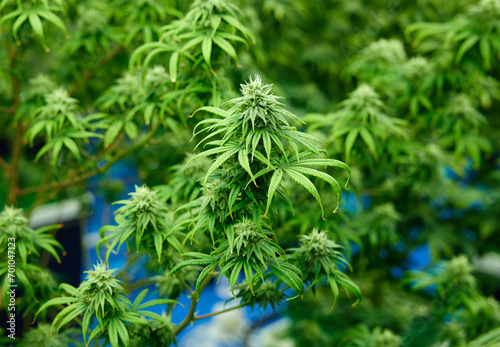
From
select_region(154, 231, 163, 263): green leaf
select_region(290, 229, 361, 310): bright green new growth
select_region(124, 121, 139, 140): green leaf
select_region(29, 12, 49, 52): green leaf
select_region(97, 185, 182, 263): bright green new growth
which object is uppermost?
select_region(29, 12, 49, 52): green leaf

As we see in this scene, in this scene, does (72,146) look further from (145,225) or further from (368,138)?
(368,138)

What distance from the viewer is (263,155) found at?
180 cm

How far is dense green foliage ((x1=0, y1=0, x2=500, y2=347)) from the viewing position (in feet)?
6.35

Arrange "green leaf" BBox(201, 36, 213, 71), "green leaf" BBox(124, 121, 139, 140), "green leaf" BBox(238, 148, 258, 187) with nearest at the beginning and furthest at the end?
"green leaf" BBox(238, 148, 258, 187), "green leaf" BBox(201, 36, 213, 71), "green leaf" BBox(124, 121, 139, 140)

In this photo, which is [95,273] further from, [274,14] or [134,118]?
[274,14]

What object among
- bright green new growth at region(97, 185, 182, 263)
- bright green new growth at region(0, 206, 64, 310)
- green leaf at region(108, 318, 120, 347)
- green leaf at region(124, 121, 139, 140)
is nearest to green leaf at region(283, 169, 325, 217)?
bright green new growth at region(97, 185, 182, 263)

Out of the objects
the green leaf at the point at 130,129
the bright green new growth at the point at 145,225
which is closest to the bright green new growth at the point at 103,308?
the bright green new growth at the point at 145,225

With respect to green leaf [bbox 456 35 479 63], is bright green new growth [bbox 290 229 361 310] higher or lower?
lower

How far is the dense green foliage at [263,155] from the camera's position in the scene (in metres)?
1.93

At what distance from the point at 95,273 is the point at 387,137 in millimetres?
2087

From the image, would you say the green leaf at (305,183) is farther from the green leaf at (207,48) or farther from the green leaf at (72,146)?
the green leaf at (72,146)

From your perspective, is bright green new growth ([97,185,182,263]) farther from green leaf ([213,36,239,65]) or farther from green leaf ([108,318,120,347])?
green leaf ([213,36,239,65])

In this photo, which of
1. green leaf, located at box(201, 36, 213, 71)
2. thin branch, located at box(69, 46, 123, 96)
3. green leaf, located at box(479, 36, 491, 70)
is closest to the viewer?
green leaf, located at box(201, 36, 213, 71)

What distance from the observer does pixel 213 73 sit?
2455 millimetres
